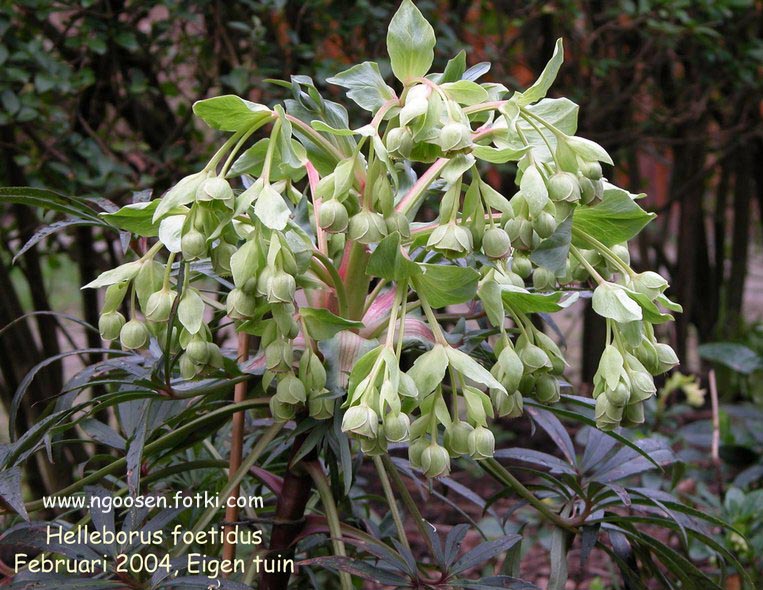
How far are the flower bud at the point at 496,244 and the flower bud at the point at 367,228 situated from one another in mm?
87

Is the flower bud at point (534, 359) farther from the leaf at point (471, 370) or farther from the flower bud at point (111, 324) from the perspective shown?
the flower bud at point (111, 324)

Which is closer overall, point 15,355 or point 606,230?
point 606,230

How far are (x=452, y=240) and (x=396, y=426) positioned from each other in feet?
0.50

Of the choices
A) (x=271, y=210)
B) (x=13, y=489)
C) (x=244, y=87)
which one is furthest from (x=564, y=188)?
(x=244, y=87)

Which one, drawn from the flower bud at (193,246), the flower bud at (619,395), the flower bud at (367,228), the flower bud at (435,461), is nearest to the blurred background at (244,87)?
the flower bud at (193,246)

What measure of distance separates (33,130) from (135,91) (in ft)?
0.70

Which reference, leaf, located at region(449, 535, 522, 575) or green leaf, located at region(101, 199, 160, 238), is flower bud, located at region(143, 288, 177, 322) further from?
leaf, located at region(449, 535, 522, 575)

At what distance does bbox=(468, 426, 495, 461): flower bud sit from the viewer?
25.2 inches

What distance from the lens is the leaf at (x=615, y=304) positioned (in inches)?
25.0

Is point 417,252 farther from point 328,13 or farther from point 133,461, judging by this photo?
point 328,13

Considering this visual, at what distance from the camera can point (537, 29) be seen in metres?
2.46

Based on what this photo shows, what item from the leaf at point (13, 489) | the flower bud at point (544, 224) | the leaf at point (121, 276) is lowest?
the leaf at point (13, 489)

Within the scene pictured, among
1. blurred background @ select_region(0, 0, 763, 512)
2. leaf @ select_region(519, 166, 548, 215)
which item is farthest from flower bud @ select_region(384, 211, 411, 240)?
blurred background @ select_region(0, 0, 763, 512)

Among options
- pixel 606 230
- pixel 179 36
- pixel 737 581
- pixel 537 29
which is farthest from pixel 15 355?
pixel 537 29
